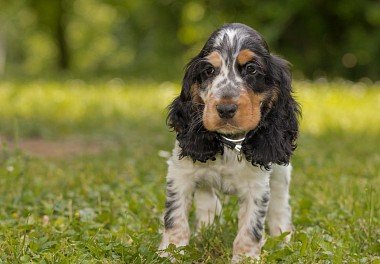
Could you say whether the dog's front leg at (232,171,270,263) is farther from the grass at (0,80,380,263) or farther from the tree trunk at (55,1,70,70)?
the tree trunk at (55,1,70,70)

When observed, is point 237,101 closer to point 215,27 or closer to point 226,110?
point 226,110

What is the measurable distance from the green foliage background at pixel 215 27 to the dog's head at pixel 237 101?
1052 centimetres

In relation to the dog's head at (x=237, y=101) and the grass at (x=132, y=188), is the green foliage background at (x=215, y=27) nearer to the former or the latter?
the grass at (x=132, y=188)

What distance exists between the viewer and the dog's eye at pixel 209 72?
15.3 feet

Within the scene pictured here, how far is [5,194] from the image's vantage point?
6387 millimetres

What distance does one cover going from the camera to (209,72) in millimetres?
4703

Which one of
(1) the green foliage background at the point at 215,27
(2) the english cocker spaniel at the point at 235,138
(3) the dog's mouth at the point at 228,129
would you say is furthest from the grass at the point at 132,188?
(1) the green foliage background at the point at 215,27

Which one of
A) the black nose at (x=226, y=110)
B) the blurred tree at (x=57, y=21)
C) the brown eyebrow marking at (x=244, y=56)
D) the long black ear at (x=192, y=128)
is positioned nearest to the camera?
the black nose at (x=226, y=110)

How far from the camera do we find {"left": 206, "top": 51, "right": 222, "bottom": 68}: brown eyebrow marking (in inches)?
181

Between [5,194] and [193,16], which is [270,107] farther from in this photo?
[193,16]

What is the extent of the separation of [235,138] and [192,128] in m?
0.28

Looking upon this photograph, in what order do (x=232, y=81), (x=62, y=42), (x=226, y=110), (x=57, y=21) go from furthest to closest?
(x=62, y=42), (x=57, y=21), (x=232, y=81), (x=226, y=110)

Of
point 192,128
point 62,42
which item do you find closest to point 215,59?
point 192,128

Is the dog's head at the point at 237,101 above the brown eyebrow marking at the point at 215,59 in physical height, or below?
below
